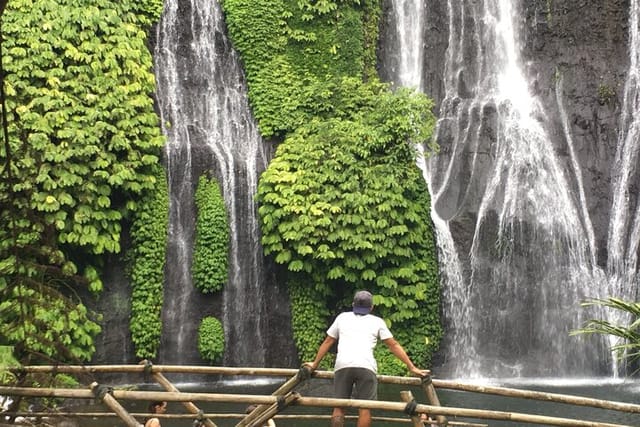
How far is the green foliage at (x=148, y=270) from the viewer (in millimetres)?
15656

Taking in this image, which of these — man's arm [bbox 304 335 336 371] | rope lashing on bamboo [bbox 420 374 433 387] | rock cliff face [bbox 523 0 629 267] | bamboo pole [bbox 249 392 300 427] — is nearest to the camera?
bamboo pole [bbox 249 392 300 427]

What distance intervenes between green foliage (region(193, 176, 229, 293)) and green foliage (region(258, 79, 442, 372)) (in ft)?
2.87

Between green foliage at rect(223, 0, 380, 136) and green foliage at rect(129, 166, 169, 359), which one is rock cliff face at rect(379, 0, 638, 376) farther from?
green foliage at rect(129, 166, 169, 359)

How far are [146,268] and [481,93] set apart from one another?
32.2 ft

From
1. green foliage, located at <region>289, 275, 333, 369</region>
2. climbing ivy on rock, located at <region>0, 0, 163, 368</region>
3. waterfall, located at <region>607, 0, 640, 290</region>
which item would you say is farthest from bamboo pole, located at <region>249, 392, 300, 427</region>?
waterfall, located at <region>607, 0, 640, 290</region>

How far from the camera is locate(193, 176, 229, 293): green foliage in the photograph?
53.6 feet

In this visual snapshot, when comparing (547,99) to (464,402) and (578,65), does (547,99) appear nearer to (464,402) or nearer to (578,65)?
(578,65)

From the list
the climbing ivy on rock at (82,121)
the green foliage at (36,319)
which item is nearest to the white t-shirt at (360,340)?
the green foliage at (36,319)

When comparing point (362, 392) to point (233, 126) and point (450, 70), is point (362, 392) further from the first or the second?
point (450, 70)

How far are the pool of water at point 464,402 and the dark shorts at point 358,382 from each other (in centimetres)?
479

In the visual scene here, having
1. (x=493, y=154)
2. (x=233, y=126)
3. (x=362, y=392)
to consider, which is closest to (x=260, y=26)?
(x=233, y=126)

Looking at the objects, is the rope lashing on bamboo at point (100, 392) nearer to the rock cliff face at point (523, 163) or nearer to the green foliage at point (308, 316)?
the green foliage at point (308, 316)

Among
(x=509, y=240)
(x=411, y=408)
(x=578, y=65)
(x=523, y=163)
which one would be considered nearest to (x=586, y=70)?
(x=578, y=65)

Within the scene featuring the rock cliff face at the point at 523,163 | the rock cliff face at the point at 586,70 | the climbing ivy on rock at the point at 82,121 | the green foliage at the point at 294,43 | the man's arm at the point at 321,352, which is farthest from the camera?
the rock cliff face at the point at 586,70
